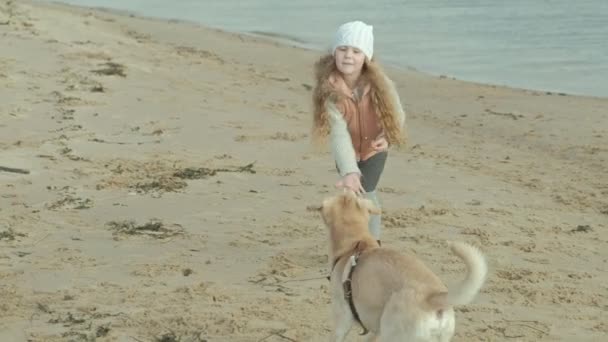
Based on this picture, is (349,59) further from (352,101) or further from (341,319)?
(341,319)

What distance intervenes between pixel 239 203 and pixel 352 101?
8.53 ft

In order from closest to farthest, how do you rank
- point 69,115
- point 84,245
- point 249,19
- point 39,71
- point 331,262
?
point 331,262, point 84,245, point 69,115, point 39,71, point 249,19

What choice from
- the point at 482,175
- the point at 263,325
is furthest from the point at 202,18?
the point at 263,325

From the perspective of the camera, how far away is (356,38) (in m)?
5.24

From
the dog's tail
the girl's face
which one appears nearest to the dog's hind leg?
the dog's tail

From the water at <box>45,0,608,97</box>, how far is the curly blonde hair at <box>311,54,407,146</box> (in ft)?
31.7

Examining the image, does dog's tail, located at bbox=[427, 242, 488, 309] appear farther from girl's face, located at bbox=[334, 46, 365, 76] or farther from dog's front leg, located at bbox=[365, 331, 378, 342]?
girl's face, located at bbox=[334, 46, 365, 76]

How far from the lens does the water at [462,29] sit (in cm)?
1598

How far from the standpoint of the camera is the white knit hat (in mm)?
5234

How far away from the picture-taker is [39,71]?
12234 mm

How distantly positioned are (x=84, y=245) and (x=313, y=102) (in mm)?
2263

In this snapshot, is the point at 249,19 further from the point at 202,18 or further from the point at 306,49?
the point at 306,49

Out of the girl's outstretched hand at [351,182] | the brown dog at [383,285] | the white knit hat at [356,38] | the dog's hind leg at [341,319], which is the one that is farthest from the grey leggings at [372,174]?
the dog's hind leg at [341,319]

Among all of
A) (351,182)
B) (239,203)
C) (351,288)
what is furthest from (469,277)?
(239,203)
